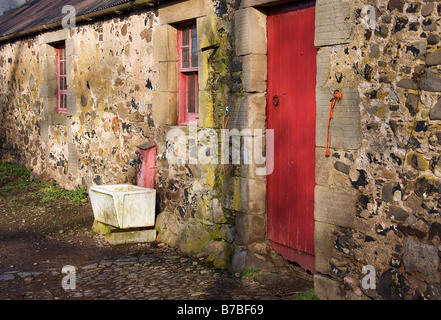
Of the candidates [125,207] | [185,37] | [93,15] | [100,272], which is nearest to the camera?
[100,272]

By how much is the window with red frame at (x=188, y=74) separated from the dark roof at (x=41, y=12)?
1140mm

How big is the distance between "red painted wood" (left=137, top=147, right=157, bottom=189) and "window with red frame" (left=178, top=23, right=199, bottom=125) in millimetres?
616

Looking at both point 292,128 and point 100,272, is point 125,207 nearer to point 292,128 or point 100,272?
point 100,272

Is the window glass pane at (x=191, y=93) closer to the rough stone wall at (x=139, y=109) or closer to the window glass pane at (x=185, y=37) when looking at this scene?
the rough stone wall at (x=139, y=109)

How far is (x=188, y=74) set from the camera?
7.09m

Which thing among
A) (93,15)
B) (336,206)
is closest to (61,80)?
(93,15)

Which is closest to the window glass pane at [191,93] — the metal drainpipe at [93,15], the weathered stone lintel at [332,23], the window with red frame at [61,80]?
the metal drainpipe at [93,15]

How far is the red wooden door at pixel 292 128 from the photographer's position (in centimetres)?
523

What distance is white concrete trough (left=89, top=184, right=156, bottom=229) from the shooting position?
22.2 feet

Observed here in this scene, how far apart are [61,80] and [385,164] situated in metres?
7.74

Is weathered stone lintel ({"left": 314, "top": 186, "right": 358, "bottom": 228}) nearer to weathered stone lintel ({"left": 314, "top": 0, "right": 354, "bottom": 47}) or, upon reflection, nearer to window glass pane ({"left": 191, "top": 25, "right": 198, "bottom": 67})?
weathered stone lintel ({"left": 314, "top": 0, "right": 354, "bottom": 47})

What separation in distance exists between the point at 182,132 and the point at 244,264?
6.41 feet

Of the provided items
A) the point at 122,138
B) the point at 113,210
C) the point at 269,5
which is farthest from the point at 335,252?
the point at 122,138
